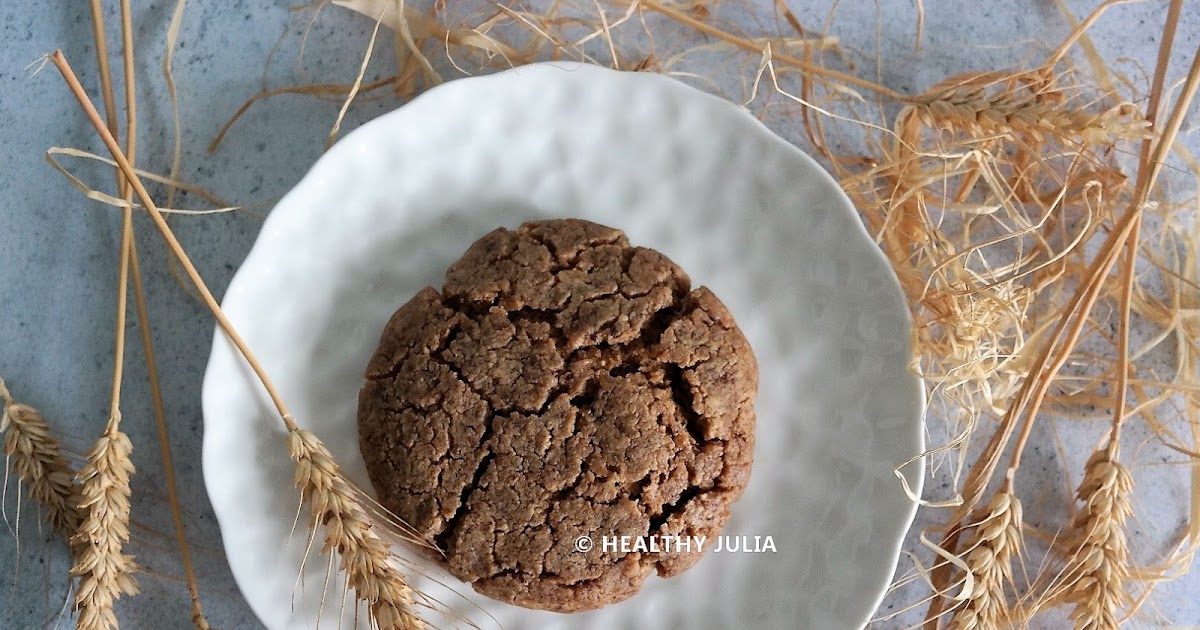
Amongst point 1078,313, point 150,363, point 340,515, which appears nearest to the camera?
point 340,515

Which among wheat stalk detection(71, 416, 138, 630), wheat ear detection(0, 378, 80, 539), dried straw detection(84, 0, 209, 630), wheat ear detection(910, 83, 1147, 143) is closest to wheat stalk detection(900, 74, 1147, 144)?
wheat ear detection(910, 83, 1147, 143)

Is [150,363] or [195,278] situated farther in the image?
[150,363]

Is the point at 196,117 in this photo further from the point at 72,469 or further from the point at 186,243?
the point at 72,469

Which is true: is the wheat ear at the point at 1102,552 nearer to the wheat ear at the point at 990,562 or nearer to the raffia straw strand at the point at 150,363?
the wheat ear at the point at 990,562

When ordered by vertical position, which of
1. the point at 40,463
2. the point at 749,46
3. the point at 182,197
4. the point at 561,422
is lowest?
the point at 40,463

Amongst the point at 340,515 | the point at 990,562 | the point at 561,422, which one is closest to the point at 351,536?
the point at 340,515

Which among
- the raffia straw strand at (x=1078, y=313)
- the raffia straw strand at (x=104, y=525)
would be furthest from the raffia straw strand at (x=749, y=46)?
the raffia straw strand at (x=104, y=525)

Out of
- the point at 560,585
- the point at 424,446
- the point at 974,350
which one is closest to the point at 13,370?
the point at 424,446

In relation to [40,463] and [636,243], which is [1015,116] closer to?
[636,243]
